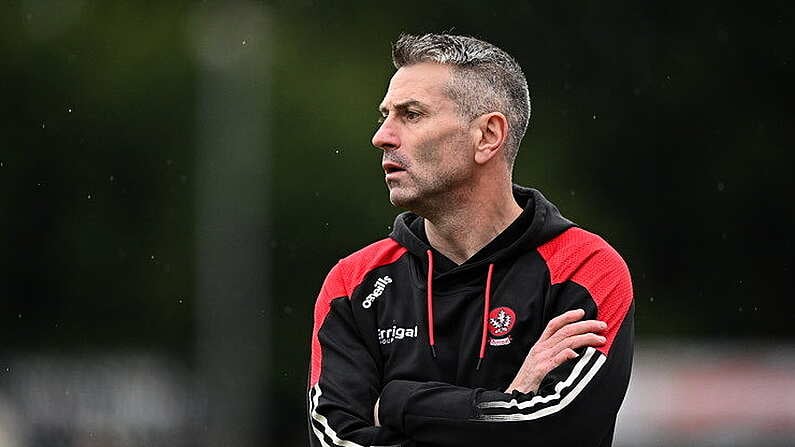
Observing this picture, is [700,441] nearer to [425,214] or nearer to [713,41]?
[425,214]

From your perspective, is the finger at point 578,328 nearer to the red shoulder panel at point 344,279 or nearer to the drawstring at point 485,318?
the drawstring at point 485,318

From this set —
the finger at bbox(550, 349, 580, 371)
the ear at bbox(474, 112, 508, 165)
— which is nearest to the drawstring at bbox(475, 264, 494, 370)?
the finger at bbox(550, 349, 580, 371)

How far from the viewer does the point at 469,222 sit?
5.88 meters

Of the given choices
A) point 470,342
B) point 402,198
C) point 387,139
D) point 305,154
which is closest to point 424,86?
point 387,139

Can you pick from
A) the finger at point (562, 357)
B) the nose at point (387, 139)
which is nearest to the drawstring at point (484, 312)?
the finger at point (562, 357)

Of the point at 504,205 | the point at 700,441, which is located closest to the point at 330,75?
the point at 700,441

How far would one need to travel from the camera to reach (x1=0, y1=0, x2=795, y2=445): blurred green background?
101 feet

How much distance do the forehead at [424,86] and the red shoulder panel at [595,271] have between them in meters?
0.54

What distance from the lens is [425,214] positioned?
19.3ft

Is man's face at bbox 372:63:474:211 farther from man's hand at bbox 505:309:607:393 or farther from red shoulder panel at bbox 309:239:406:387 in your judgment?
man's hand at bbox 505:309:607:393

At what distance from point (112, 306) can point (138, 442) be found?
850cm

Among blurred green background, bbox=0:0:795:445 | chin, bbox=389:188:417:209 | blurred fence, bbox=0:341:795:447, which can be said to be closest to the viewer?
chin, bbox=389:188:417:209

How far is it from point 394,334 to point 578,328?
0.57 m

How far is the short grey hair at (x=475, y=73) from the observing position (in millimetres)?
5805
